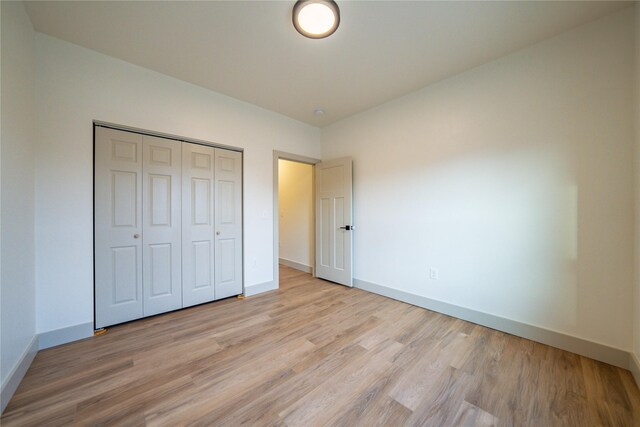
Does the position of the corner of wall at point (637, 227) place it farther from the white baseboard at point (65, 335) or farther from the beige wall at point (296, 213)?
the white baseboard at point (65, 335)

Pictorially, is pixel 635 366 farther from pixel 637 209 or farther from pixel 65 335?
pixel 65 335

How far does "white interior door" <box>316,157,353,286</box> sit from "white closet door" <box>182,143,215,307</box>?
5.71 feet

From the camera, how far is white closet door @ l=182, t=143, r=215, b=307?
2.72m

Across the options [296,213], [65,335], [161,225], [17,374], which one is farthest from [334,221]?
[17,374]

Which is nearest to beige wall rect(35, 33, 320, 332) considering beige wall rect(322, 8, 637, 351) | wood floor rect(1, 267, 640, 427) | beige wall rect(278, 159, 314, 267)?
wood floor rect(1, 267, 640, 427)

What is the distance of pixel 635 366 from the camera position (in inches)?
62.9

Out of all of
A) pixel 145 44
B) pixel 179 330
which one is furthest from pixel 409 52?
pixel 179 330

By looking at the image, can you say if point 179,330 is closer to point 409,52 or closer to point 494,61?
point 409,52

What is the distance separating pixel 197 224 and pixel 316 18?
2431mm

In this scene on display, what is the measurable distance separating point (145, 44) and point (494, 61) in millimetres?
3342

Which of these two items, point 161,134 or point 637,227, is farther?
point 161,134

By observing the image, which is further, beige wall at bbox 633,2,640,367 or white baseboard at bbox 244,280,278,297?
white baseboard at bbox 244,280,278,297

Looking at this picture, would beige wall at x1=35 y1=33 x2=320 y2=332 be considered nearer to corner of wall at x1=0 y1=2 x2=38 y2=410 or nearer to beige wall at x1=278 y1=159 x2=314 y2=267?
corner of wall at x1=0 y1=2 x2=38 y2=410

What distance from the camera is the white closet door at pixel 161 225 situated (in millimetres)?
2465
